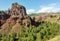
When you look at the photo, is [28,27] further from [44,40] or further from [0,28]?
[44,40]

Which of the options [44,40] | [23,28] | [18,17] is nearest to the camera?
[44,40]

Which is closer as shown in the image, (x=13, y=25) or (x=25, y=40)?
(x=25, y=40)

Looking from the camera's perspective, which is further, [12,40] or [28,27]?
[28,27]

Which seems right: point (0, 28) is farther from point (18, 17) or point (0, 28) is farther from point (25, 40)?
point (25, 40)

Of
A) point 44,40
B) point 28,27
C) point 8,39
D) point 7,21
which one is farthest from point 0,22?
point 44,40

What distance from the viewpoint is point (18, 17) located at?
182125 mm

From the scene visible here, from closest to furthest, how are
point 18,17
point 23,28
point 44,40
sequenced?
1. point 44,40
2. point 23,28
3. point 18,17

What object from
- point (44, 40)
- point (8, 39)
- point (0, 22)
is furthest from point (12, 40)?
point (0, 22)

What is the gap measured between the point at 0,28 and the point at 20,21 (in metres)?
22.0

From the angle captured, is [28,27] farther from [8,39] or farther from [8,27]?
[8,39]

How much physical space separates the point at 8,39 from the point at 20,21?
174ft

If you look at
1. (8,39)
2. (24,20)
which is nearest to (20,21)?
(24,20)

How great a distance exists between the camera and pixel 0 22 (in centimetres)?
18838

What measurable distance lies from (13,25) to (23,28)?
46.9 feet
